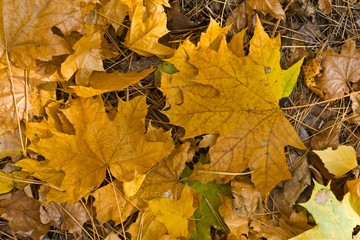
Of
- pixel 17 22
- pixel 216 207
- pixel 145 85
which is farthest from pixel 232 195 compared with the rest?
pixel 17 22

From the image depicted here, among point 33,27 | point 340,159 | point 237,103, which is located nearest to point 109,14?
point 33,27

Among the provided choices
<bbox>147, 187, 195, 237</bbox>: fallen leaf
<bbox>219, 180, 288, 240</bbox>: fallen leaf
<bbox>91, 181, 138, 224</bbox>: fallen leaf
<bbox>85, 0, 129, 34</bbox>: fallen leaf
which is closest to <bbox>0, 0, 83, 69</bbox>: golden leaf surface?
<bbox>85, 0, 129, 34</bbox>: fallen leaf

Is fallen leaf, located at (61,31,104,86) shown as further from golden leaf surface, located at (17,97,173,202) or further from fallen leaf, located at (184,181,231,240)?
fallen leaf, located at (184,181,231,240)

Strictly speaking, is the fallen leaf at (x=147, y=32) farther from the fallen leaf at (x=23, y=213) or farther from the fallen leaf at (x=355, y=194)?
the fallen leaf at (x=355, y=194)

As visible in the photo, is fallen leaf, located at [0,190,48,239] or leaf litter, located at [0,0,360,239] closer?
leaf litter, located at [0,0,360,239]

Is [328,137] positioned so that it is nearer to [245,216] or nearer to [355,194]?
[355,194]

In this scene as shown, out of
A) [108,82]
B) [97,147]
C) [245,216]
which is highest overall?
[108,82]

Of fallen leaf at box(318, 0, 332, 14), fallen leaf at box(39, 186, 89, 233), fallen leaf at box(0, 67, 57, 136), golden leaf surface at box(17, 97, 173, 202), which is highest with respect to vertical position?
fallen leaf at box(318, 0, 332, 14)
